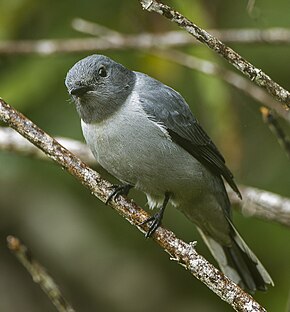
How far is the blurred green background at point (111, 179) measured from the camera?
6.06m

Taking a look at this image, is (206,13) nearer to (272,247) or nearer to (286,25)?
(286,25)

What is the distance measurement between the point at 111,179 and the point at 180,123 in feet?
7.50

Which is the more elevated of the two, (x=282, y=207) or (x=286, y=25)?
(x=286, y=25)

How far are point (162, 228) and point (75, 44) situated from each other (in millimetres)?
2691

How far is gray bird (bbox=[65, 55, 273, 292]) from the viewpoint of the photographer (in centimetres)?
447

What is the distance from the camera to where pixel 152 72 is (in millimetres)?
6344

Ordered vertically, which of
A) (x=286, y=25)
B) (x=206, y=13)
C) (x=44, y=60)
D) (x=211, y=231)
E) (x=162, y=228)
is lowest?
(x=162, y=228)

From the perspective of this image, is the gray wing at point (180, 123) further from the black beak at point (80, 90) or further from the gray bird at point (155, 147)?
the black beak at point (80, 90)

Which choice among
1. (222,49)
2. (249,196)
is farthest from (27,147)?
(222,49)

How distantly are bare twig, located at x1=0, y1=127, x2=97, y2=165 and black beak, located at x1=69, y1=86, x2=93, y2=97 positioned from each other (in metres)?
1.04

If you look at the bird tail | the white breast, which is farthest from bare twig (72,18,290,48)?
the bird tail

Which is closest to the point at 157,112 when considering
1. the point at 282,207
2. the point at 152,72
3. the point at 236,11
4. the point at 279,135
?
the point at 279,135

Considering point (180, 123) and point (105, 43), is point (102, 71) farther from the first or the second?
point (105, 43)

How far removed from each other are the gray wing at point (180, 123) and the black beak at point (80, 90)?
0.37m
